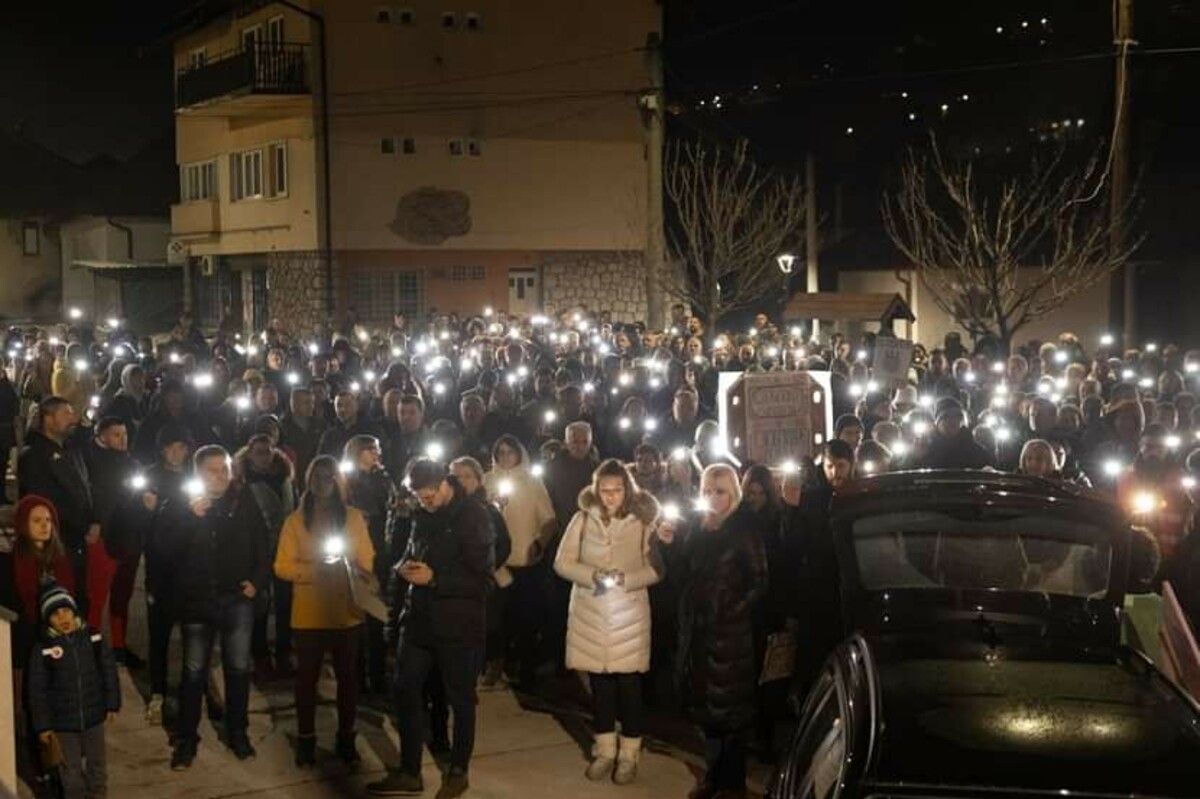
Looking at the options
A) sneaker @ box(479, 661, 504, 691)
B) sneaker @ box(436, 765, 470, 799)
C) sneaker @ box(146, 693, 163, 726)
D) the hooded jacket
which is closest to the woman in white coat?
sneaker @ box(436, 765, 470, 799)

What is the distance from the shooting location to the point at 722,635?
26.1 feet

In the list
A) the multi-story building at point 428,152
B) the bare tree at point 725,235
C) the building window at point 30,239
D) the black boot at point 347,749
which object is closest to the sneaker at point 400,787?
the black boot at point 347,749

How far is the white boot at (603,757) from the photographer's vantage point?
851 cm

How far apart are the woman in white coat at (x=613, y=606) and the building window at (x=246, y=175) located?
34469mm

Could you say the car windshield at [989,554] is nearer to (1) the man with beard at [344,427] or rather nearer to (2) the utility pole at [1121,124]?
(1) the man with beard at [344,427]

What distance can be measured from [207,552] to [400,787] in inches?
68.3

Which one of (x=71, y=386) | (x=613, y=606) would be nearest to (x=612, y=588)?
(x=613, y=606)

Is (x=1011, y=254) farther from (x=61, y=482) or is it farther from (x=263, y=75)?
(x=263, y=75)

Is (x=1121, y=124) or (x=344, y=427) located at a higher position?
(x=1121, y=124)

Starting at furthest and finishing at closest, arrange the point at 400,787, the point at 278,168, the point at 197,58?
1. the point at 197,58
2. the point at 278,168
3. the point at 400,787

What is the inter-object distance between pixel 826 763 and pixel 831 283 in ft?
116

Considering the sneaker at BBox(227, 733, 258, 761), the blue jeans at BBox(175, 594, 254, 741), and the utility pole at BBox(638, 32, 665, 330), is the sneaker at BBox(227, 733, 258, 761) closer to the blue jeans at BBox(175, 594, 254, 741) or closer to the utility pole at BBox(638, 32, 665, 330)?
the blue jeans at BBox(175, 594, 254, 741)

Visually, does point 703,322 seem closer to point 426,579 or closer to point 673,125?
point 673,125

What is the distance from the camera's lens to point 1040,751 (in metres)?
4.20
